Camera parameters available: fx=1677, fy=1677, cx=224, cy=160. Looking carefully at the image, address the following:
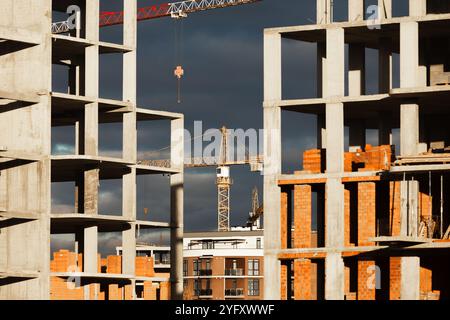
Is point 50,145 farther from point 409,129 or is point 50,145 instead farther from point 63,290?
point 409,129

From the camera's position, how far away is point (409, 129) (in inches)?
3253

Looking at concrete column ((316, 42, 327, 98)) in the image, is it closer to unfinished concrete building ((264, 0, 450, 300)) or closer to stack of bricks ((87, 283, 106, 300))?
unfinished concrete building ((264, 0, 450, 300))

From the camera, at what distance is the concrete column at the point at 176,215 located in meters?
99.9

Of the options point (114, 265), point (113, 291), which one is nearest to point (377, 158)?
point (113, 291)

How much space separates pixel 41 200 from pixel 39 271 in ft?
12.5

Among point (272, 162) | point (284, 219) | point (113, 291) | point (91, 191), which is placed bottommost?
point (113, 291)

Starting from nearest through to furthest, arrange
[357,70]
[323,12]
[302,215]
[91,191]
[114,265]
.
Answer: [302,215] → [323,12] → [357,70] → [91,191] → [114,265]

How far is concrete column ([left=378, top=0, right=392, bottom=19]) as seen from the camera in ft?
282

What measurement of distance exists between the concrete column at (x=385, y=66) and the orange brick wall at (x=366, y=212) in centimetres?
613

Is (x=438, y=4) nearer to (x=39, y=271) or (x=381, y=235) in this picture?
(x=381, y=235)

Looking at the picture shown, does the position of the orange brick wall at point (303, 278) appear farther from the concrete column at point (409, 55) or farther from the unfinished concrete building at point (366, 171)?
the concrete column at point (409, 55)

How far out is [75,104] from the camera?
91.8m

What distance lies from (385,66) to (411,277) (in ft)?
41.9
